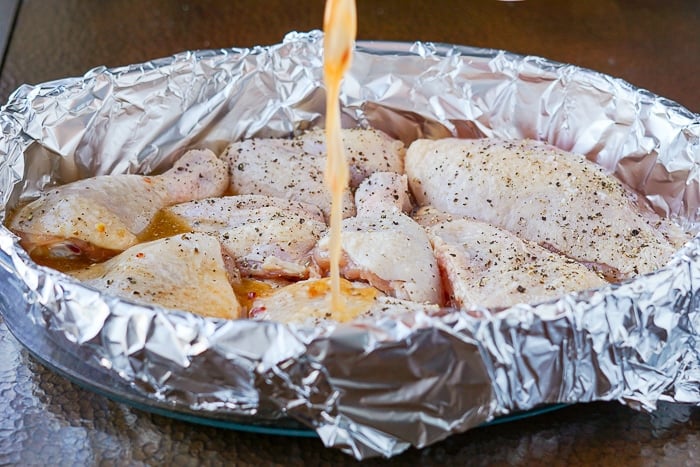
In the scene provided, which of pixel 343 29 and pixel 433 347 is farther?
pixel 343 29

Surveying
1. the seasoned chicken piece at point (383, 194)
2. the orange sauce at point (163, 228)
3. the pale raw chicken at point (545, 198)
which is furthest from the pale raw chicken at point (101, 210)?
the pale raw chicken at point (545, 198)

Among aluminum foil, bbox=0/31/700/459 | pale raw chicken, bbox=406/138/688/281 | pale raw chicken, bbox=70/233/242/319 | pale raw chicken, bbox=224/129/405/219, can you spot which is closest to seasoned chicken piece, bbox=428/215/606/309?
pale raw chicken, bbox=406/138/688/281

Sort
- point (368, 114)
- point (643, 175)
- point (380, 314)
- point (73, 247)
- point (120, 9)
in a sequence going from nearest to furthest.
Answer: point (380, 314), point (73, 247), point (643, 175), point (368, 114), point (120, 9)

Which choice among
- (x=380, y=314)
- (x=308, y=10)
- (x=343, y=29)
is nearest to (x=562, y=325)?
(x=380, y=314)

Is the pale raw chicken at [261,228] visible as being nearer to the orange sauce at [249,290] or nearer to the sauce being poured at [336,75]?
the orange sauce at [249,290]

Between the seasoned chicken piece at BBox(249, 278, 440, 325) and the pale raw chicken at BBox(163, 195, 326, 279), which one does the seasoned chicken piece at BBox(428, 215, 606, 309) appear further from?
the pale raw chicken at BBox(163, 195, 326, 279)

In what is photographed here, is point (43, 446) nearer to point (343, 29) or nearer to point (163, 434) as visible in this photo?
point (163, 434)

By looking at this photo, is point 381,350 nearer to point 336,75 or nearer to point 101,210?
point 336,75
